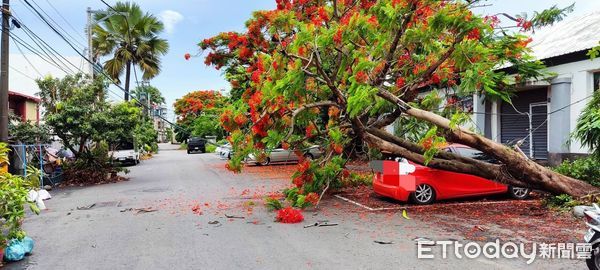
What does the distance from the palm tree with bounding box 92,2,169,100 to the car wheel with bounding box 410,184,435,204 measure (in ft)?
75.4

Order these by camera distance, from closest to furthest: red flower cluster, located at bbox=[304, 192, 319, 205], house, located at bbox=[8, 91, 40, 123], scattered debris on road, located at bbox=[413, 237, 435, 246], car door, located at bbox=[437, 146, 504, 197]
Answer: scattered debris on road, located at bbox=[413, 237, 435, 246], red flower cluster, located at bbox=[304, 192, 319, 205], car door, located at bbox=[437, 146, 504, 197], house, located at bbox=[8, 91, 40, 123]

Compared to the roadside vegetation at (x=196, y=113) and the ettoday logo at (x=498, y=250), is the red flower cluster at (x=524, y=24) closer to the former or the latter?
the ettoday logo at (x=498, y=250)

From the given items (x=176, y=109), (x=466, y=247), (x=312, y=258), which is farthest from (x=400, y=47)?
(x=176, y=109)

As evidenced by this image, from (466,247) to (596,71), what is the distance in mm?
9009

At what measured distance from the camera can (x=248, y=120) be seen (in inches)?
381

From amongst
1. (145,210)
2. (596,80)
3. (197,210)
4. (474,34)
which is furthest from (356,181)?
(596,80)

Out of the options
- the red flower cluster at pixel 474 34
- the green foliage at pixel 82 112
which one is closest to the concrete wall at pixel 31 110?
the green foliage at pixel 82 112

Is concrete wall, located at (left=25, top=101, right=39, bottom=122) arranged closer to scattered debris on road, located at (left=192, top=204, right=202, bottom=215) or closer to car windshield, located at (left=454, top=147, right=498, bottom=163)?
scattered debris on road, located at (left=192, top=204, right=202, bottom=215)

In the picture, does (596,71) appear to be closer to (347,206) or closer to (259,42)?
(347,206)

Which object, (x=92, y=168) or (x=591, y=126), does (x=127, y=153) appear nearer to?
(x=92, y=168)

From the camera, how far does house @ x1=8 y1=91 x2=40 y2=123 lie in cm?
2327

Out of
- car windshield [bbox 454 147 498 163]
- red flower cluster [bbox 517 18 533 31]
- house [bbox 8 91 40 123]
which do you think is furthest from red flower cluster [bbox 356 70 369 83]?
house [bbox 8 91 40 123]

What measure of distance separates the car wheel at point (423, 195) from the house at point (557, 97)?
10.1ft

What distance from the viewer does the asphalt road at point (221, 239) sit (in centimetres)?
556
